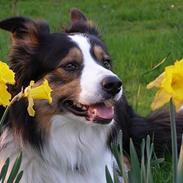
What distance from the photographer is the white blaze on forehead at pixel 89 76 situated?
11.1ft

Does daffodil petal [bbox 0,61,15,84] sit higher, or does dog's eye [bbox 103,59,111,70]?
daffodil petal [bbox 0,61,15,84]

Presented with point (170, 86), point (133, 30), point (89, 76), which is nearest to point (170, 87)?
point (170, 86)

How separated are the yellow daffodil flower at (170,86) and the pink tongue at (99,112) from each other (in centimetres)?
199

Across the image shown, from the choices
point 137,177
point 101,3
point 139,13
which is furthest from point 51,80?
point 101,3

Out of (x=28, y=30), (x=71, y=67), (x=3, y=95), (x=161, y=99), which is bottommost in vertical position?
(x=71, y=67)

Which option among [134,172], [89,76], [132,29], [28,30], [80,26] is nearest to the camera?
[134,172]

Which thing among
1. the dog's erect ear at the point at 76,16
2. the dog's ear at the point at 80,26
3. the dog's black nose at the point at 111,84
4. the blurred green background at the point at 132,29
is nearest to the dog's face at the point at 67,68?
the dog's black nose at the point at 111,84

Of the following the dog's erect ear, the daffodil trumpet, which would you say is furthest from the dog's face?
the daffodil trumpet

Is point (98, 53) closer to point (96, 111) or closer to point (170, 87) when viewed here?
point (96, 111)

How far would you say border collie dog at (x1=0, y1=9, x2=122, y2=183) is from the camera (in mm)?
3510

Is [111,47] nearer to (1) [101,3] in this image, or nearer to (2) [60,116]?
(2) [60,116]

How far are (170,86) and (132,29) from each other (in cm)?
917

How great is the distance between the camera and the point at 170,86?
1.42 metres

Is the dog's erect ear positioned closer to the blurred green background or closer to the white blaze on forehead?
the blurred green background
